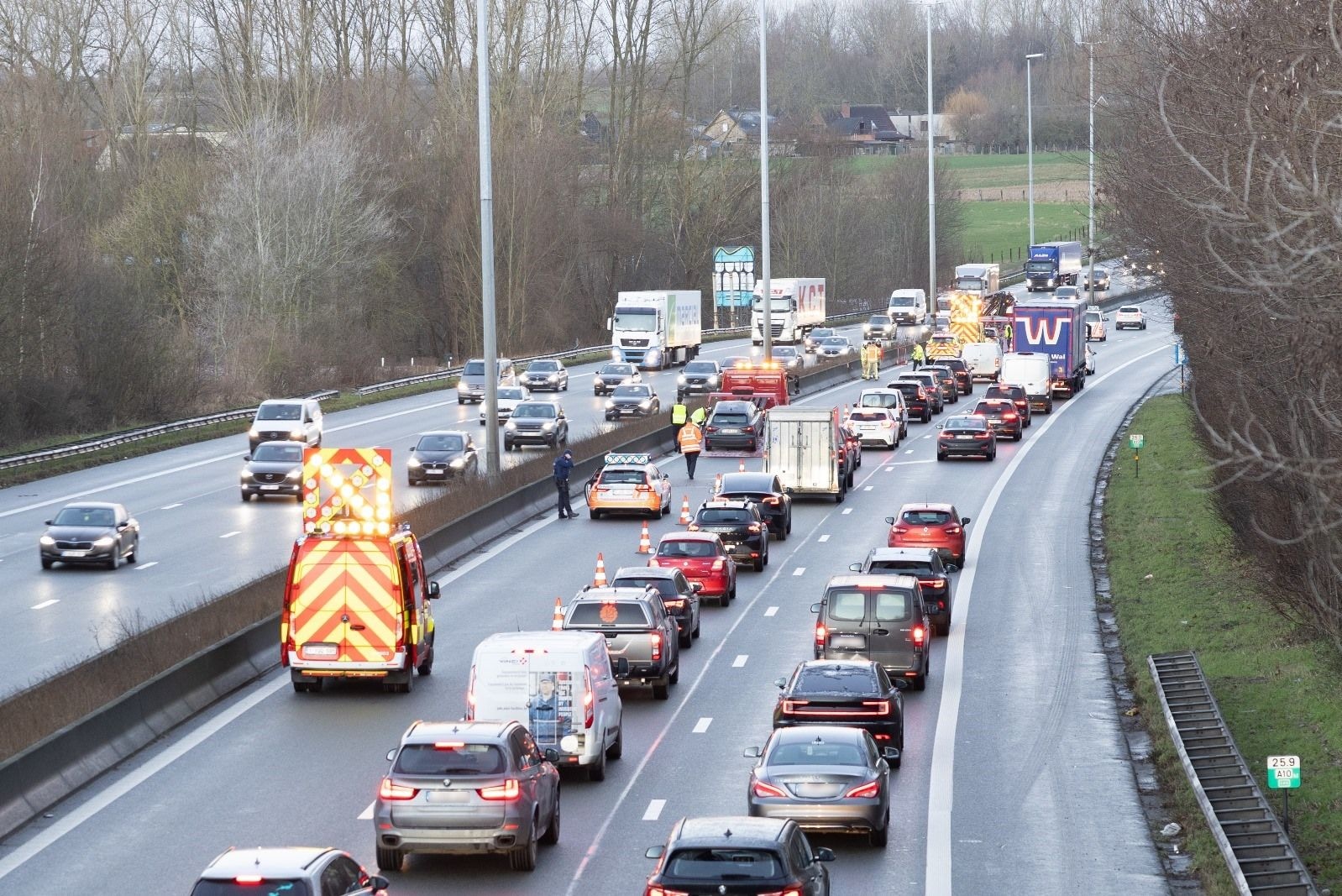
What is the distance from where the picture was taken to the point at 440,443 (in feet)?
169

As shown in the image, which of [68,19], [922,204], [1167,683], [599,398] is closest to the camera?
[1167,683]

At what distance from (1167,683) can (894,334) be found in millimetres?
84773

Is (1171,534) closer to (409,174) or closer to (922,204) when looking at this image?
(409,174)

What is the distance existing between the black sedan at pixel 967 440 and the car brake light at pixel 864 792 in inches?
1505

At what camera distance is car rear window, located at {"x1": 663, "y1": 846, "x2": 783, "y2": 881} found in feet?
49.1

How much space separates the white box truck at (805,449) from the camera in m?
47.3

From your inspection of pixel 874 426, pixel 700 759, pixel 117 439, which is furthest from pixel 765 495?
pixel 117 439

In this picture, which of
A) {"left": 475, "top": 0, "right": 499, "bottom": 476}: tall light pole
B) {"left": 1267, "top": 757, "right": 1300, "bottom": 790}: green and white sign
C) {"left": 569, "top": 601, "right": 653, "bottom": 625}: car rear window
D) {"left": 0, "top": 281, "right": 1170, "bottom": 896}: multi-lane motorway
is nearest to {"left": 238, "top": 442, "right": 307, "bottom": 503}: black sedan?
{"left": 475, "top": 0, "right": 499, "bottom": 476}: tall light pole

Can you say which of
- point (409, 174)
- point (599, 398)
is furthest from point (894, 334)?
point (599, 398)

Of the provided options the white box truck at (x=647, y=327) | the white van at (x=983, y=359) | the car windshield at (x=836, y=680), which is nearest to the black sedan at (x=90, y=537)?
the car windshield at (x=836, y=680)

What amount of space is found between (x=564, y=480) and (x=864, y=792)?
1059 inches

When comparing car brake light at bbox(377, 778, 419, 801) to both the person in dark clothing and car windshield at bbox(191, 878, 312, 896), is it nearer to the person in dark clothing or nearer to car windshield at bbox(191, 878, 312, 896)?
car windshield at bbox(191, 878, 312, 896)

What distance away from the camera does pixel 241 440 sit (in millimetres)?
65000

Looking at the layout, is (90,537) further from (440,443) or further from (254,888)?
(254,888)
